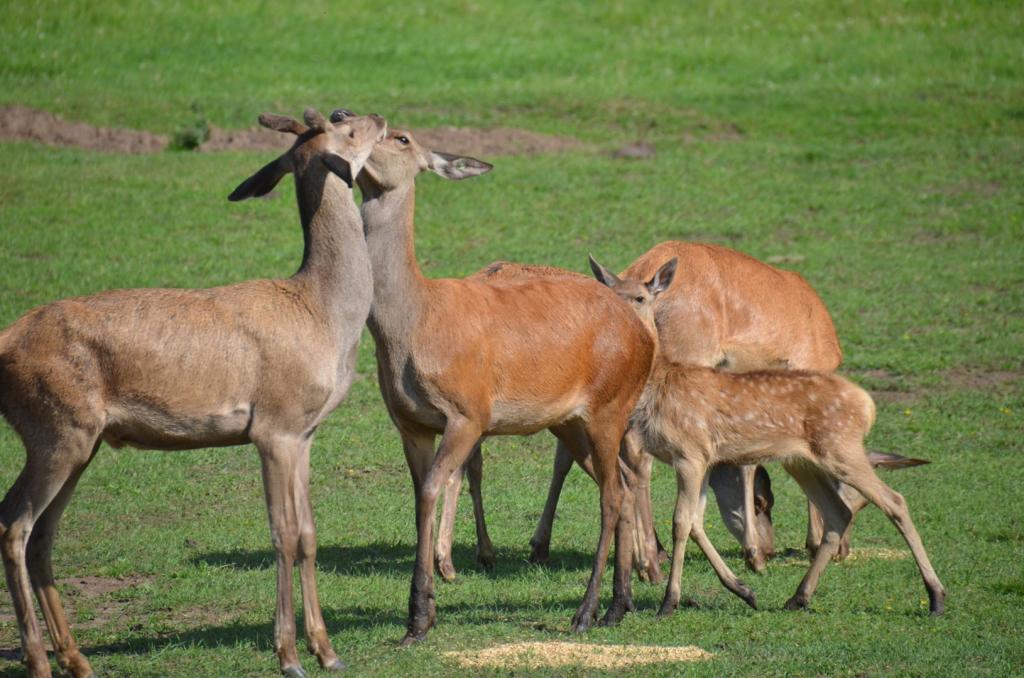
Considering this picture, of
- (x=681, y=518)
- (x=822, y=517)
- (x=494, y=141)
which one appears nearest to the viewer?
(x=681, y=518)

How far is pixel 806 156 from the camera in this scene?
2267 centimetres

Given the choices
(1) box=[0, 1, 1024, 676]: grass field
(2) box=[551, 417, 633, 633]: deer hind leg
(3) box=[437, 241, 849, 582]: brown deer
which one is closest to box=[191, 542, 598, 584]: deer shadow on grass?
(1) box=[0, 1, 1024, 676]: grass field

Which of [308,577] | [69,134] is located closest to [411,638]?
[308,577]

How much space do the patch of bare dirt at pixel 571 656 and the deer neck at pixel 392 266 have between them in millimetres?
1902

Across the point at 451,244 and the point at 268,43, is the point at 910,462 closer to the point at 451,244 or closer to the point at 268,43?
the point at 451,244

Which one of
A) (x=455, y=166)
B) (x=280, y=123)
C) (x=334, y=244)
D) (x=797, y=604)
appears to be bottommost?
(x=797, y=604)

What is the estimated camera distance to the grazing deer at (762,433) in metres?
9.80

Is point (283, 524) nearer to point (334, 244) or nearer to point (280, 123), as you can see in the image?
point (334, 244)

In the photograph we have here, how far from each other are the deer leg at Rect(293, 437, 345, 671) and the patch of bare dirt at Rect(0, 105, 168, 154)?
46.6 feet

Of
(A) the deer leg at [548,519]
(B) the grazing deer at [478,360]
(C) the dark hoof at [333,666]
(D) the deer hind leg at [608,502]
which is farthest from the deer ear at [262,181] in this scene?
(A) the deer leg at [548,519]

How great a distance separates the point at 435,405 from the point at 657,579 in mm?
2613

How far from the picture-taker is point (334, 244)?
28.8 ft

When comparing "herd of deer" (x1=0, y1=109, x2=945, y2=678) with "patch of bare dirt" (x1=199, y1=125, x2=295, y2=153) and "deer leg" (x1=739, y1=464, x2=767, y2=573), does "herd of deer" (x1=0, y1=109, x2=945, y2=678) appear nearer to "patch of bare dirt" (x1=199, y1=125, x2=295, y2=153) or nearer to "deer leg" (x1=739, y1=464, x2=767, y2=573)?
"deer leg" (x1=739, y1=464, x2=767, y2=573)

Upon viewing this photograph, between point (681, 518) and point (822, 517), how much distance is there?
4.78 ft
